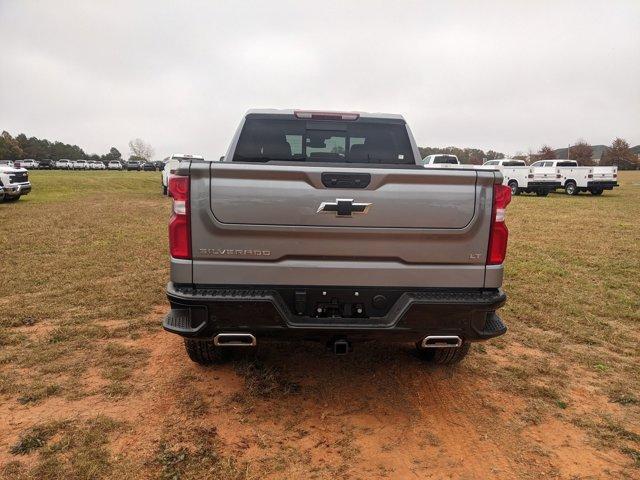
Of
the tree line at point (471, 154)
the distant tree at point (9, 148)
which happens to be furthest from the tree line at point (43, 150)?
the tree line at point (471, 154)

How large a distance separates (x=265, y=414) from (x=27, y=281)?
5098 millimetres

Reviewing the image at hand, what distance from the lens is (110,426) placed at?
118 inches

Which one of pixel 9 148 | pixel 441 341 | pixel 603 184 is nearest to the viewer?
pixel 441 341

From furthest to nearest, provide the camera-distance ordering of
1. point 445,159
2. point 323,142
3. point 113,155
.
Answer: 1. point 113,155
2. point 445,159
3. point 323,142

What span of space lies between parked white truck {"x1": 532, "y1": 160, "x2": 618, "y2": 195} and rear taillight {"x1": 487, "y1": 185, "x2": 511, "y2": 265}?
2551cm

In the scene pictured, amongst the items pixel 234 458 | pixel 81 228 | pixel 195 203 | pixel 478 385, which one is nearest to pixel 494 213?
pixel 478 385

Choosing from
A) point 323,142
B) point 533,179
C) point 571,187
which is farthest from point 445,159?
point 323,142

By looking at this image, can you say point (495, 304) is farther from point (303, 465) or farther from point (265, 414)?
point (265, 414)

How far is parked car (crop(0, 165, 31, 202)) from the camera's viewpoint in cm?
1758

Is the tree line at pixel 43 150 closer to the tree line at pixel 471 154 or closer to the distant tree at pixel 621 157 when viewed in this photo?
the tree line at pixel 471 154

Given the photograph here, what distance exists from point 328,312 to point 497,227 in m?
1.24

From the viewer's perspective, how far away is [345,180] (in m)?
2.82

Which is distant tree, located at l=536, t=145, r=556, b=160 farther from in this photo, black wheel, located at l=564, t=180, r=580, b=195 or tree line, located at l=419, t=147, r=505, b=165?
black wheel, located at l=564, t=180, r=580, b=195

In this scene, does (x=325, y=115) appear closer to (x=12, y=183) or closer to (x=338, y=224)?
(x=338, y=224)
